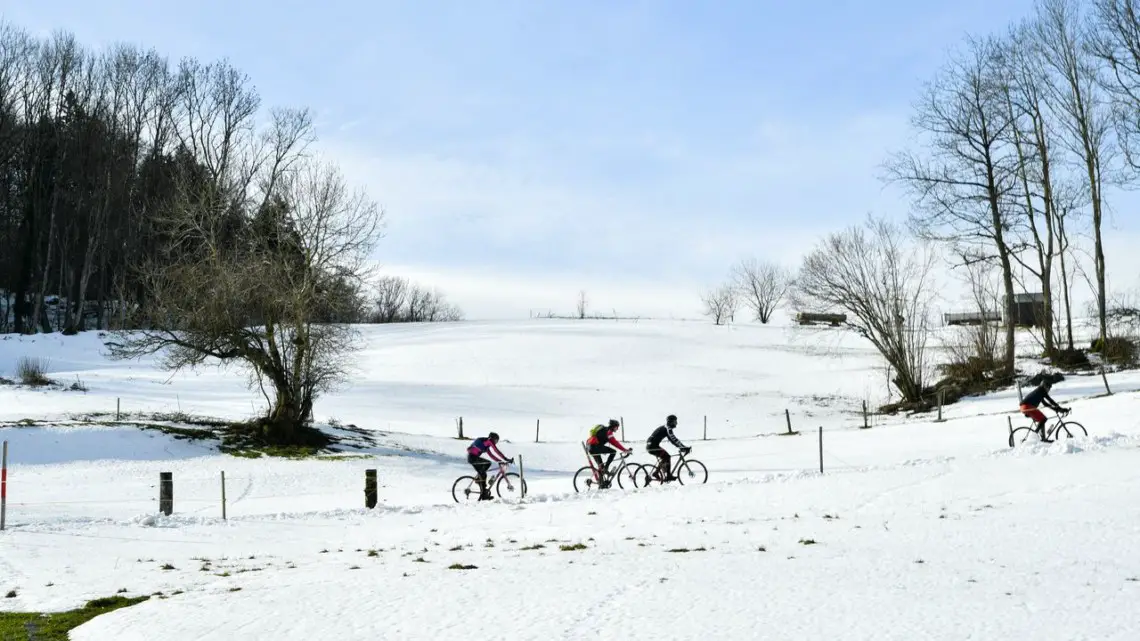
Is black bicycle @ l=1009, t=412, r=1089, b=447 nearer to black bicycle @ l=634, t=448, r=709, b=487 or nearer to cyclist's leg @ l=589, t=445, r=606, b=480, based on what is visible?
black bicycle @ l=634, t=448, r=709, b=487

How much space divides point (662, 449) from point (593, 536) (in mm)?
6652

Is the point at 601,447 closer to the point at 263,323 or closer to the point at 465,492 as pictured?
the point at 465,492

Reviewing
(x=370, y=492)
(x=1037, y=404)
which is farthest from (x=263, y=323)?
(x=1037, y=404)

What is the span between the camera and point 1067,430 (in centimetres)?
2169

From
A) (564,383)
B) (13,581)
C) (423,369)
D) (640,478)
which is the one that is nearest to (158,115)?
(423,369)

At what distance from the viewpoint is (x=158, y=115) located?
6369 cm

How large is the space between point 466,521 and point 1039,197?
33.2 m

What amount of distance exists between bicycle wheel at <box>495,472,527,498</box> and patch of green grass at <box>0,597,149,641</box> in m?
9.98

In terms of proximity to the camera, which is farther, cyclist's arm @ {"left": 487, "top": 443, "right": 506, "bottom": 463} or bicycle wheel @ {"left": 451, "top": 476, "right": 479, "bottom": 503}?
bicycle wheel @ {"left": 451, "top": 476, "right": 479, "bottom": 503}

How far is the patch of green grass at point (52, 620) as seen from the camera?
852 centimetres

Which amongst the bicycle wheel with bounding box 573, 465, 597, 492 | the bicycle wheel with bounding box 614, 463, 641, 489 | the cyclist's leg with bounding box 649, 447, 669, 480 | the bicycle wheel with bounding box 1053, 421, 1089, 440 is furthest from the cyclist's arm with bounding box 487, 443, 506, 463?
the bicycle wheel with bounding box 1053, 421, 1089, 440

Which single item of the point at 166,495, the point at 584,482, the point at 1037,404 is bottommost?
the point at 584,482

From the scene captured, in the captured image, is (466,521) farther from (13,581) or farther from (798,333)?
(798,333)

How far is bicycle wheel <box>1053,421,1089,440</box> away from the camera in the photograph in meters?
21.7
